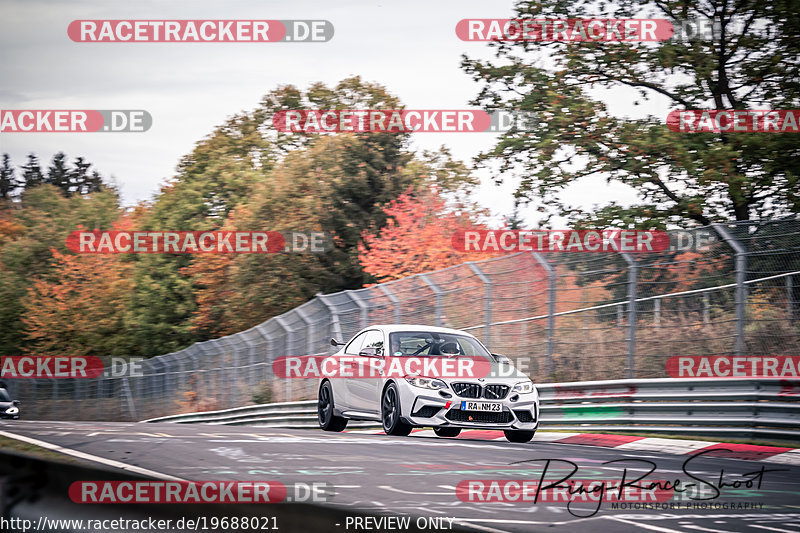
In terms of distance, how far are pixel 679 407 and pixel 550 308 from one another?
122 inches

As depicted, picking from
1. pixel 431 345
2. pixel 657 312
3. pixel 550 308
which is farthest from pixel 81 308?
pixel 657 312

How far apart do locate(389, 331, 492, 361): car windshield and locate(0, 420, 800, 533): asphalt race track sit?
45.8 inches

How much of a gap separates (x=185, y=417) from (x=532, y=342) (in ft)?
67.4

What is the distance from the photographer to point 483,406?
491 inches

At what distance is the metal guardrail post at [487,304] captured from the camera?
17.3 meters

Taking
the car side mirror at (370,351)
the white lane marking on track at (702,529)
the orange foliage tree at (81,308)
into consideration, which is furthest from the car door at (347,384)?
the orange foliage tree at (81,308)

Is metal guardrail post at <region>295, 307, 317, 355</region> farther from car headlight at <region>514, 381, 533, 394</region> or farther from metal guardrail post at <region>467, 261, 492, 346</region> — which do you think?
car headlight at <region>514, 381, 533, 394</region>

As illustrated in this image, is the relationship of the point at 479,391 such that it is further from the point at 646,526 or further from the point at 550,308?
the point at 646,526

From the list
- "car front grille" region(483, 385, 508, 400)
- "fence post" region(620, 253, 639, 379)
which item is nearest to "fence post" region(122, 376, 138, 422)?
"fence post" region(620, 253, 639, 379)

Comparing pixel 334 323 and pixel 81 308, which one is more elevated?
pixel 81 308

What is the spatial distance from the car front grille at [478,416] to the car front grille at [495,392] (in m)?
0.20

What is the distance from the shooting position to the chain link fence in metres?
12.9

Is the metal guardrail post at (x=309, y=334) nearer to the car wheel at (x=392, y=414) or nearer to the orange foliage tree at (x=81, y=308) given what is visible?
the car wheel at (x=392, y=414)

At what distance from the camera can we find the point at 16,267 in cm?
6975
